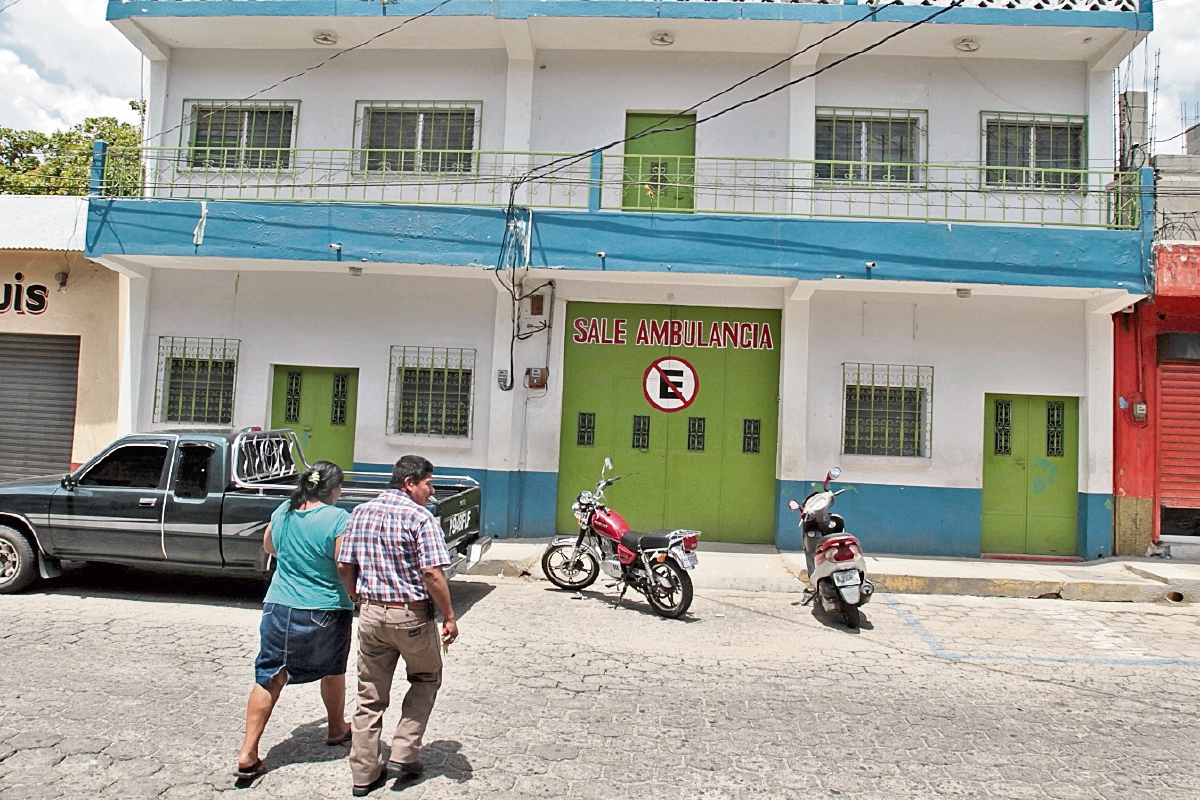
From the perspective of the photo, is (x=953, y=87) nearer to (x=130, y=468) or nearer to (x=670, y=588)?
(x=670, y=588)

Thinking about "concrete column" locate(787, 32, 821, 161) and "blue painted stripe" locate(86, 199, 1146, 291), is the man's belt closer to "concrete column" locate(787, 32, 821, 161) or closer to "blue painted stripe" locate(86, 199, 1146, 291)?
"blue painted stripe" locate(86, 199, 1146, 291)

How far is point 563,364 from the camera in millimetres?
10438

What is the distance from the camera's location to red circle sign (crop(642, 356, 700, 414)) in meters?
10.5

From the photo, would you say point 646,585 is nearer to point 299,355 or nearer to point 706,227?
point 706,227

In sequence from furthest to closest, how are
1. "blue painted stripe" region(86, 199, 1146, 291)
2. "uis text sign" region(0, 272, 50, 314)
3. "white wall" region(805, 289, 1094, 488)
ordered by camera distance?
"uis text sign" region(0, 272, 50, 314), "white wall" region(805, 289, 1094, 488), "blue painted stripe" region(86, 199, 1146, 291)

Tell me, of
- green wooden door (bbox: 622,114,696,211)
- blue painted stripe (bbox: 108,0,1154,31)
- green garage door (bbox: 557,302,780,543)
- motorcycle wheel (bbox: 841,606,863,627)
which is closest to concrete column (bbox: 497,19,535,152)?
blue painted stripe (bbox: 108,0,1154,31)

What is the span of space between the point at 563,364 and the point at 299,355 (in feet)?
11.4

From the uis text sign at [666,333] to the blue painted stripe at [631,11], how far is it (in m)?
3.74

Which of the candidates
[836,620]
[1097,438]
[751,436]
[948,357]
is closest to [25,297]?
[751,436]

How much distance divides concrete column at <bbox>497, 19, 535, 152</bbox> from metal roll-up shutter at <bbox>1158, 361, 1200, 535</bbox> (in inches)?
339

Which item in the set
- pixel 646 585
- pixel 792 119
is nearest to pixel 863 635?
pixel 646 585

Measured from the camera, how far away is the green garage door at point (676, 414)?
10438 mm

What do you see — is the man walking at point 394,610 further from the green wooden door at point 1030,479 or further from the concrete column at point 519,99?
the green wooden door at point 1030,479

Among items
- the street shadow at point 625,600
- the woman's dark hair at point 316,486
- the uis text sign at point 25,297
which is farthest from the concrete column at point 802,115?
the uis text sign at point 25,297
